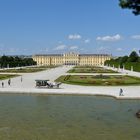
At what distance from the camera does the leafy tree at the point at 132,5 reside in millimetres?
12492

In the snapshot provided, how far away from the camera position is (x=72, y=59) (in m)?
152

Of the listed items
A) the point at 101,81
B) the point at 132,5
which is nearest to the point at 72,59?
the point at 101,81

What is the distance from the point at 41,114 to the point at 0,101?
4593 millimetres

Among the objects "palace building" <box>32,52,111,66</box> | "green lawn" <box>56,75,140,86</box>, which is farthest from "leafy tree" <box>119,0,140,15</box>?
"palace building" <box>32,52,111,66</box>

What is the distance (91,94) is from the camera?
22266mm

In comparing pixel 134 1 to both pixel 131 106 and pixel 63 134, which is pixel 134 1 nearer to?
pixel 63 134

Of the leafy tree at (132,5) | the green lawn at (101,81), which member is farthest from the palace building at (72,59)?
Result: the leafy tree at (132,5)

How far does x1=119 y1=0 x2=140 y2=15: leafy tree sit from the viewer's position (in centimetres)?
1249

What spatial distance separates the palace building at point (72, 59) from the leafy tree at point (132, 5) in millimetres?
137680

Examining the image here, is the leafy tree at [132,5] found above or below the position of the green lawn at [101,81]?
above

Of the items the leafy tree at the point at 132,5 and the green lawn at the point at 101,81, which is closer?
the leafy tree at the point at 132,5

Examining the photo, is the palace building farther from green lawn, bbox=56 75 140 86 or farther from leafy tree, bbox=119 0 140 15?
leafy tree, bbox=119 0 140 15

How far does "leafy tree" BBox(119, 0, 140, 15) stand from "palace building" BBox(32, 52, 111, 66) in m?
138

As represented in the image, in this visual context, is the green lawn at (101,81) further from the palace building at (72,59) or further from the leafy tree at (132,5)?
the palace building at (72,59)
